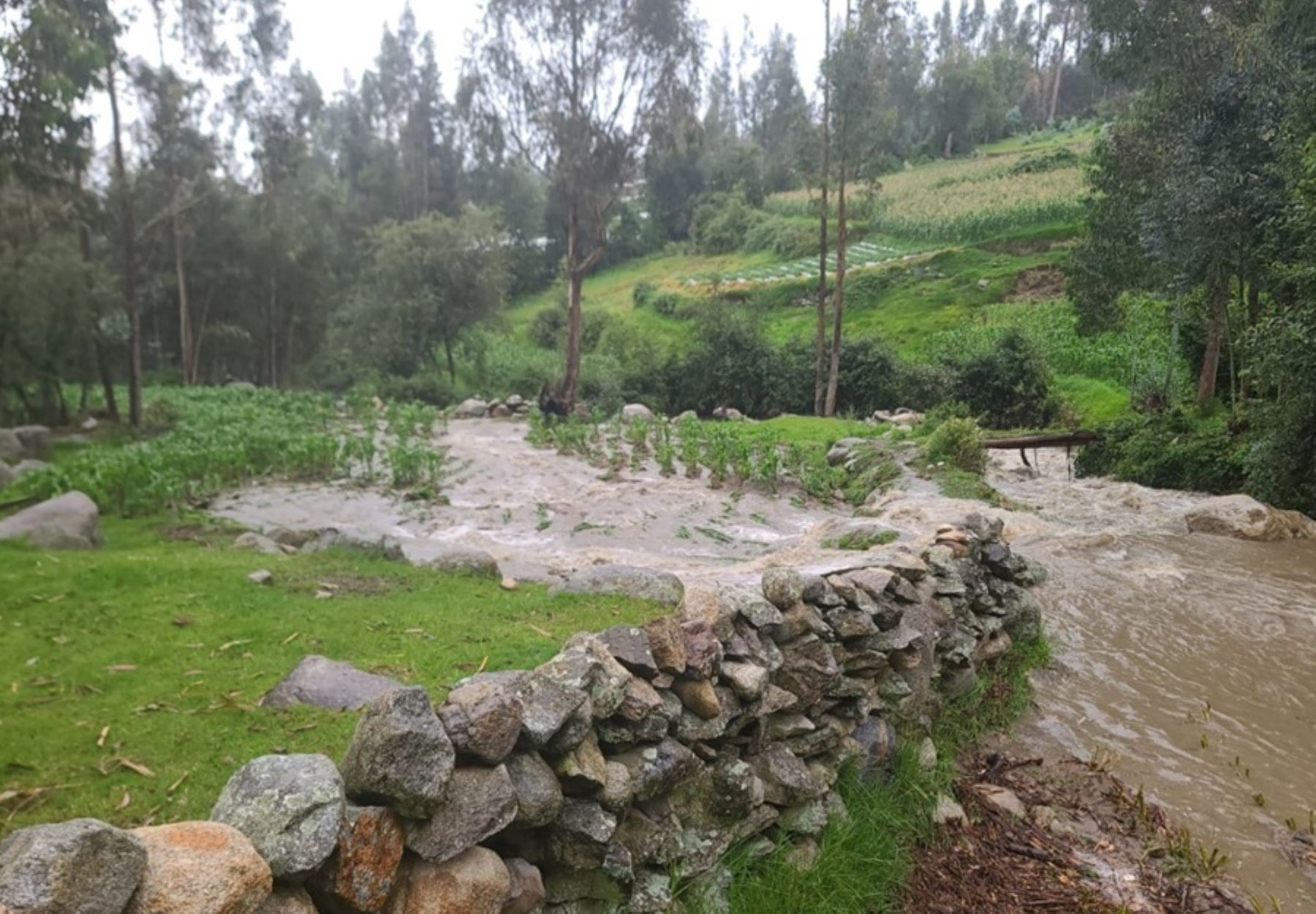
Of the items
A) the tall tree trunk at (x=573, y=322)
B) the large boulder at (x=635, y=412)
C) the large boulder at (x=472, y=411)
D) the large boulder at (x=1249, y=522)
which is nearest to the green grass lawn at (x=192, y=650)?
the large boulder at (x=1249, y=522)

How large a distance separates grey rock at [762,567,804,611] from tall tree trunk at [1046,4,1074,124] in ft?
248

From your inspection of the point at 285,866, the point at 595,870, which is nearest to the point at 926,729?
the point at 595,870

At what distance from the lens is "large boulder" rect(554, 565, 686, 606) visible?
5516 mm

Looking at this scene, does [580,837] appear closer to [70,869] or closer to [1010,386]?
[70,869]

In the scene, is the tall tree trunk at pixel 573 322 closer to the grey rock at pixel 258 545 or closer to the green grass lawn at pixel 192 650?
the grey rock at pixel 258 545

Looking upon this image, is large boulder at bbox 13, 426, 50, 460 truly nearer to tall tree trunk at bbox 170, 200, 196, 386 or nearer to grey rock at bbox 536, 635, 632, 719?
tall tree trunk at bbox 170, 200, 196, 386

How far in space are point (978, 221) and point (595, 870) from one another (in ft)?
143

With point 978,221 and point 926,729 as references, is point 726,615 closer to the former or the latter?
point 926,729

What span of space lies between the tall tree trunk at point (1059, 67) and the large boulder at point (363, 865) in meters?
78.1

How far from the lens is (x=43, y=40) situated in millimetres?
14047

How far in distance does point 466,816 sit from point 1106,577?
8.48 m

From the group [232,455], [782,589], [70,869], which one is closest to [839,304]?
[232,455]

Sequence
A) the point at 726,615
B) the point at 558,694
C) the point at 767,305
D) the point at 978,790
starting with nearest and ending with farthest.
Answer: the point at 558,694 < the point at 726,615 < the point at 978,790 < the point at 767,305

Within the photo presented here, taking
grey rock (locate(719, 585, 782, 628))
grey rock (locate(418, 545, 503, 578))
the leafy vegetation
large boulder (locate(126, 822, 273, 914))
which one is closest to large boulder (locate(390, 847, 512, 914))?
large boulder (locate(126, 822, 273, 914))
